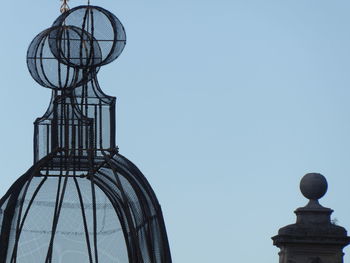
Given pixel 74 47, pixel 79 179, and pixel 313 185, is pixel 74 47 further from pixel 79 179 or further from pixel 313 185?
pixel 313 185

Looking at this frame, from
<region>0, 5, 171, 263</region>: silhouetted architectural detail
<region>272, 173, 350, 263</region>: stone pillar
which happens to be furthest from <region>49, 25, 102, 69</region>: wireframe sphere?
<region>272, 173, 350, 263</region>: stone pillar

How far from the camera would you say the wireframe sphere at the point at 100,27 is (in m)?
40.8

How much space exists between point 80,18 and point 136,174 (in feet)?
11.0

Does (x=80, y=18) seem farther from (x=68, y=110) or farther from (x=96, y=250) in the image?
(x=96, y=250)

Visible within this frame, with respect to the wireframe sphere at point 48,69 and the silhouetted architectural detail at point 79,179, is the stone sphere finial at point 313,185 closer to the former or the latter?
the silhouetted architectural detail at point 79,179

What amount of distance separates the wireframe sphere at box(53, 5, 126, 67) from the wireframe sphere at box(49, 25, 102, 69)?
4 centimetres

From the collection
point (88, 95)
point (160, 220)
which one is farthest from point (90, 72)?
point (160, 220)

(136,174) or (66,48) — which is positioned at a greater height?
(66,48)

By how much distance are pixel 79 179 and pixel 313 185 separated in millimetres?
4497

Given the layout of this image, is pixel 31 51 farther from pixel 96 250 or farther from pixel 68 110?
pixel 96 250

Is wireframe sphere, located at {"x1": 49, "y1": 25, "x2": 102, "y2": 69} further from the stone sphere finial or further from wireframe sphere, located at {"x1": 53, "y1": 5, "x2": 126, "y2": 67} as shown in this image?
the stone sphere finial

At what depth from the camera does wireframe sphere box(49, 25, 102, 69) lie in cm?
4044

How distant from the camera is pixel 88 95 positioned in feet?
135

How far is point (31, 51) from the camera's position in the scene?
41094 mm
